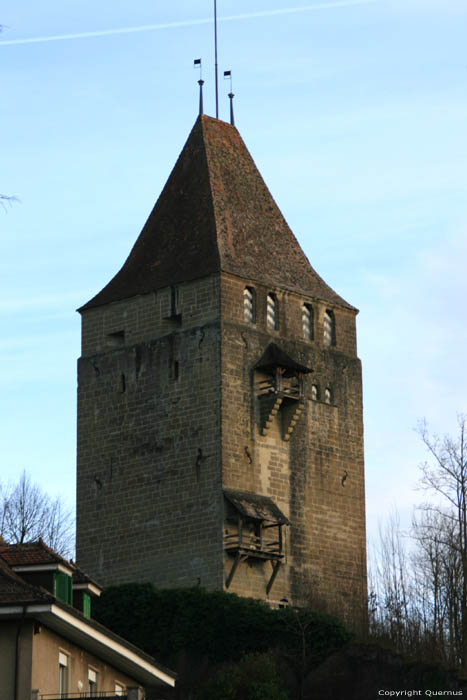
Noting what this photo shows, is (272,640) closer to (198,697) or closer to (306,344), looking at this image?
(198,697)

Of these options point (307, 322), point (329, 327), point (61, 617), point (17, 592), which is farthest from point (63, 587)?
point (329, 327)

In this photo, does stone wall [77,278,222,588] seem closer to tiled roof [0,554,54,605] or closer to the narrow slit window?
the narrow slit window

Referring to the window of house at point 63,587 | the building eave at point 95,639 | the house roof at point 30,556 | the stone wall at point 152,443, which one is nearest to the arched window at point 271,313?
the stone wall at point 152,443

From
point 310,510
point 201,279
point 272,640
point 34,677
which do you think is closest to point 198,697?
point 272,640

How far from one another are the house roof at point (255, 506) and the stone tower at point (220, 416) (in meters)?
0.07

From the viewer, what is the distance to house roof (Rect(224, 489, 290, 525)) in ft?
200

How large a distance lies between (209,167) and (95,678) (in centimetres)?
3132

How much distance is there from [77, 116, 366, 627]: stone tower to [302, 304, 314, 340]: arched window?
0.22 feet

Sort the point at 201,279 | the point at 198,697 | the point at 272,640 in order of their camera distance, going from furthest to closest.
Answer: the point at 201,279
the point at 272,640
the point at 198,697

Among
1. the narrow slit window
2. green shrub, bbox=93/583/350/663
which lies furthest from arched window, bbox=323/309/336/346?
green shrub, bbox=93/583/350/663

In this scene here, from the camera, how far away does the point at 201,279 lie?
64000mm

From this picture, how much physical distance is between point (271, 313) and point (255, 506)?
7122 mm

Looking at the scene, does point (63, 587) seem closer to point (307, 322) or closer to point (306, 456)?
point (306, 456)

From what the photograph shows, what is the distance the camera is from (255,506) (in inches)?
2425
